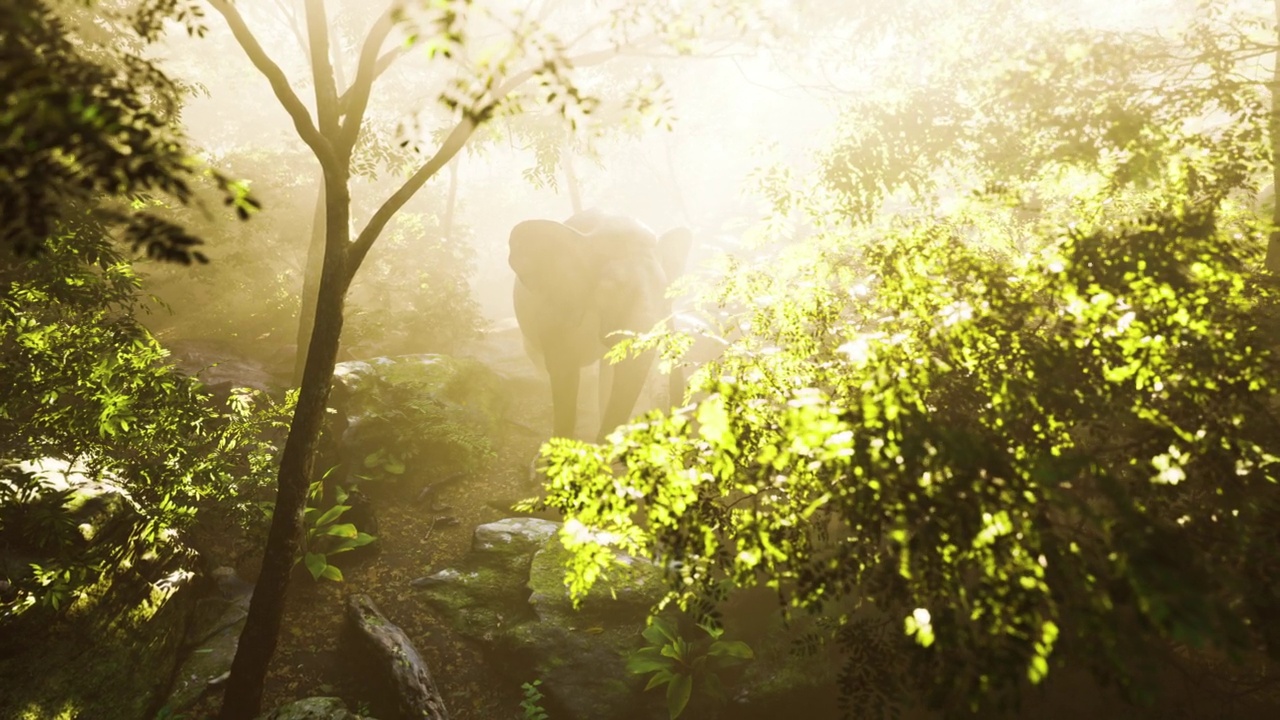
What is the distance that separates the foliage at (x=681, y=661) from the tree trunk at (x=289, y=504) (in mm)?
3801

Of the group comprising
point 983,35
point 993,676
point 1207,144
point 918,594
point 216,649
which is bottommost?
point 993,676

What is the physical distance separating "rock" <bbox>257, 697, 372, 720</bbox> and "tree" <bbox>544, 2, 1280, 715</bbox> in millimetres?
3957

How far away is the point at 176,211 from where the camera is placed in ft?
41.4

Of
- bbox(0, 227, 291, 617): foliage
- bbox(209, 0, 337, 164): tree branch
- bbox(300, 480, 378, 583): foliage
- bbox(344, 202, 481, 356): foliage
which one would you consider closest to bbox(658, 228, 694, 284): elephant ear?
bbox(344, 202, 481, 356): foliage

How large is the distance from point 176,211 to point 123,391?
32.6 ft

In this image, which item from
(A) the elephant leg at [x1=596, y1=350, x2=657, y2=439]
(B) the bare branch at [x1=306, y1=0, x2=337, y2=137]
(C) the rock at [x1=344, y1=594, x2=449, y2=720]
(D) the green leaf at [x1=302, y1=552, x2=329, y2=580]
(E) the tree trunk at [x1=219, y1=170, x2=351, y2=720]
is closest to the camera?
(E) the tree trunk at [x1=219, y1=170, x2=351, y2=720]

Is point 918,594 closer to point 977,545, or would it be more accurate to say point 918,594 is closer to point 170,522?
point 977,545

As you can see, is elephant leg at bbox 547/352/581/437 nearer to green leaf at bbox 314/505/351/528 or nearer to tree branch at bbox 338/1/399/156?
green leaf at bbox 314/505/351/528

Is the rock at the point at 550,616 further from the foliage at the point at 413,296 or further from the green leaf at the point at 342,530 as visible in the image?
the foliage at the point at 413,296

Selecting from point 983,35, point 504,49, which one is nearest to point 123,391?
point 504,49

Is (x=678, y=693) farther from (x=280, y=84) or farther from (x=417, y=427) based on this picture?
(x=280, y=84)

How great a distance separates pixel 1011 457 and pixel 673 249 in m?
13.0

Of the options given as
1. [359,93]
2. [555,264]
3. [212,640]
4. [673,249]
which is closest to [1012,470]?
[359,93]

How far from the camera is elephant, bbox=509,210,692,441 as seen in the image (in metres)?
11.5
